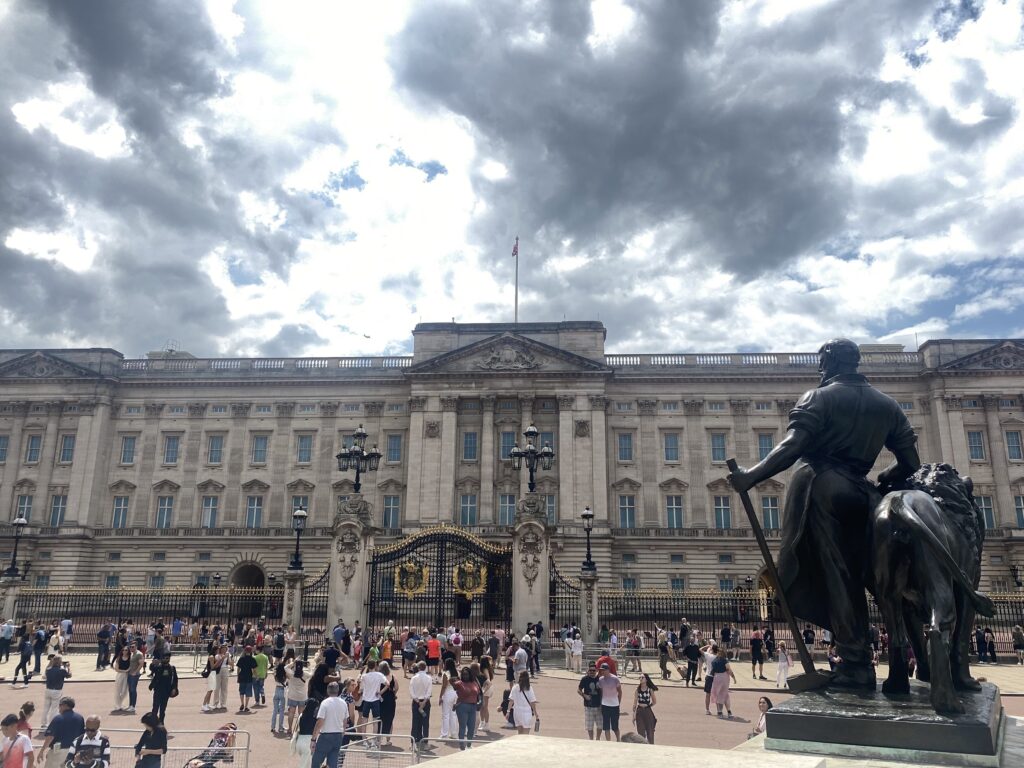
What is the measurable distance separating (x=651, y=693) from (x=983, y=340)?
50.6 meters

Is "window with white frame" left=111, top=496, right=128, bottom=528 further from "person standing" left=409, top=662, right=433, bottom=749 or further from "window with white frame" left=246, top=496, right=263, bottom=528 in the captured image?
"person standing" left=409, top=662, right=433, bottom=749

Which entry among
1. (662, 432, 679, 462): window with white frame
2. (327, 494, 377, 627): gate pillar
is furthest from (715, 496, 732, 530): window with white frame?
(327, 494, 377, 627): gate pillar

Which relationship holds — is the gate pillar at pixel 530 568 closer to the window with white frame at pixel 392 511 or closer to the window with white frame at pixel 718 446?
the window with white frame at pixel 392 511

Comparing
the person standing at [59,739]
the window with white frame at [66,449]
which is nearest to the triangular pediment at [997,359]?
the person standing at [59,739]

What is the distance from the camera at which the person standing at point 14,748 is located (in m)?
9.42

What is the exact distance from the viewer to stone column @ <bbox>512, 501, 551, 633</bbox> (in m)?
26.7

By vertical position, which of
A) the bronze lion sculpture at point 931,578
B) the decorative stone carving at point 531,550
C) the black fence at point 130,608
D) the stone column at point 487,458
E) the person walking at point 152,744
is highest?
the stone column at point 487,458

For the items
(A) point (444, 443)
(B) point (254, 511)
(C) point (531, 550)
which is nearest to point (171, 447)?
(B) point (254, 511)

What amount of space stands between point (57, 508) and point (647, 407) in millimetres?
43002

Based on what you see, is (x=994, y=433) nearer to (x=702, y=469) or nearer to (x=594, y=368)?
(x=702, y=469)

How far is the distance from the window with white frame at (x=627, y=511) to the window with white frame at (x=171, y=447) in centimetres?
3253

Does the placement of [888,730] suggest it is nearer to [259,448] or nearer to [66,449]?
[259,448]

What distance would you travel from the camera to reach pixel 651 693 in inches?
520

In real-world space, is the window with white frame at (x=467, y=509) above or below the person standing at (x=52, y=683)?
above
